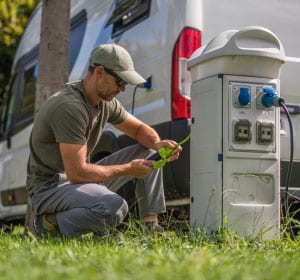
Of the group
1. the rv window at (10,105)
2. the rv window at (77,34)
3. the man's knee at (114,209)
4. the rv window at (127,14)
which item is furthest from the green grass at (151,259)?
the rv window at (10,105)

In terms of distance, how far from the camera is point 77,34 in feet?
22.0

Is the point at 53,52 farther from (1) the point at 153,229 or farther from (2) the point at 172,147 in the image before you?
(1) the point at 153,229

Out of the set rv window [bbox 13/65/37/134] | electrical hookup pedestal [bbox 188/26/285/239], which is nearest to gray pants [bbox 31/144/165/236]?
electrical hookup pedestal [bbox 188/26/285/239]

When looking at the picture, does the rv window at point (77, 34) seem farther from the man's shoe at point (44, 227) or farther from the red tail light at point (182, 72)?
the man's shoe at point (44, 227)

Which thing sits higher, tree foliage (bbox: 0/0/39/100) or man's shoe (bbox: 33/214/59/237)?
tree foliage (bbox: 0/0/39/100)

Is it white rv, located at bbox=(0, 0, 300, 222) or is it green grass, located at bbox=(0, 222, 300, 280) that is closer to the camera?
green grass, located at bbox=(0, 222, 300, 280)

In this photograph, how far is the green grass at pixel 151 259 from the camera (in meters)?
2.59

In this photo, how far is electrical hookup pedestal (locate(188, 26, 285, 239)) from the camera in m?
4.29

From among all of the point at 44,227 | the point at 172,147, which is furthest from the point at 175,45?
the point at 44,227

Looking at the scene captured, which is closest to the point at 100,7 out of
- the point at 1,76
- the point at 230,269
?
the point at 230,269

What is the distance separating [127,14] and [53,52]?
3.16 ft

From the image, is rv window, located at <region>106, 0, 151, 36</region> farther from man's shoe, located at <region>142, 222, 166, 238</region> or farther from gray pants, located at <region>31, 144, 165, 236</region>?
man's shoe, located at <region>142, 222, 166, 238</region>

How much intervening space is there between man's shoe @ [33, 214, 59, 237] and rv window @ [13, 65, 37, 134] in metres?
2.51

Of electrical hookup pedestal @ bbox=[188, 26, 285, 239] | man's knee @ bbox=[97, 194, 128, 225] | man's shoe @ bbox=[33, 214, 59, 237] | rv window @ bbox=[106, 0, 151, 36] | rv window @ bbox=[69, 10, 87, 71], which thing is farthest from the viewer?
rv window @ bbox=[69, 10, 87, 71]
